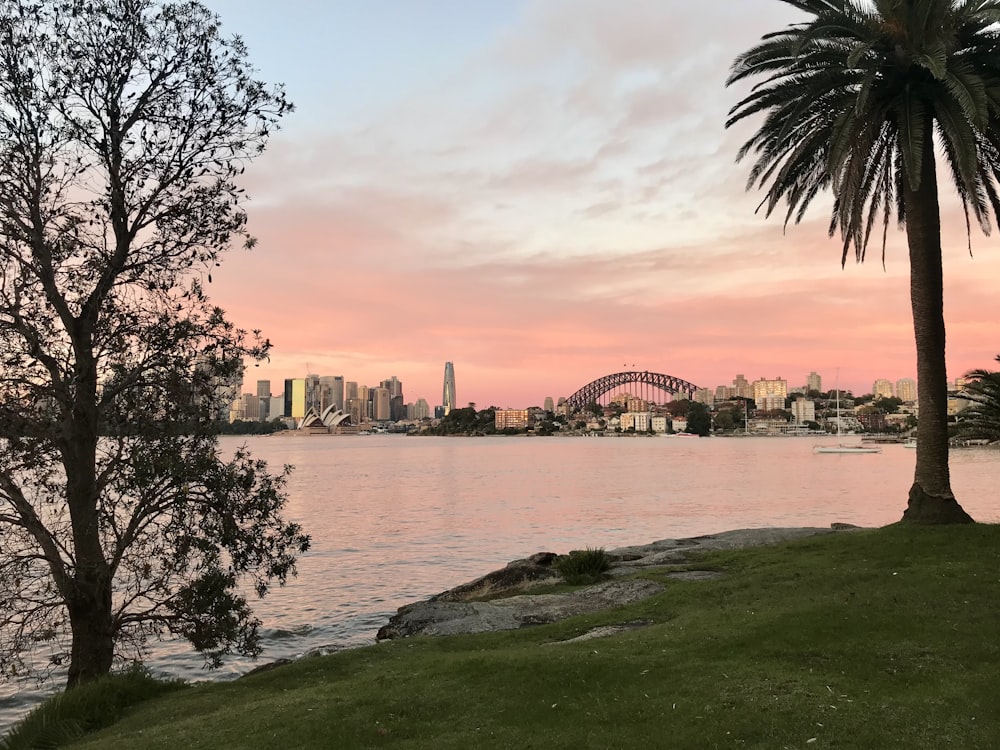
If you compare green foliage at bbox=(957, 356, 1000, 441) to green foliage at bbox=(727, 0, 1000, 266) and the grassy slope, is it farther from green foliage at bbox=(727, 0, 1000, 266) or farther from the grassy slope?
the grassy slope

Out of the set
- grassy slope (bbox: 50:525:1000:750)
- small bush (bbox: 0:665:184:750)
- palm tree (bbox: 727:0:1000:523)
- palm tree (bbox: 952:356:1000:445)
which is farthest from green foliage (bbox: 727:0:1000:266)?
small bush (bbox: 0:665:184:750)

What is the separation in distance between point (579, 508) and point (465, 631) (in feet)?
142

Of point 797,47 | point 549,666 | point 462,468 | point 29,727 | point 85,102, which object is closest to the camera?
point 549,666

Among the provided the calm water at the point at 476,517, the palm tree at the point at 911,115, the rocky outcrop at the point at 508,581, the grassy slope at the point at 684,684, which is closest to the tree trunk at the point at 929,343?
the palm tree at the point at 911,115

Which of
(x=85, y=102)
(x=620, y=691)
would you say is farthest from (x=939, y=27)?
(x=85, y=102)

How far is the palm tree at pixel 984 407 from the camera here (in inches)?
952

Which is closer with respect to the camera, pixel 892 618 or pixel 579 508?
pixel 892 618

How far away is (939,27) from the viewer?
59.2ft

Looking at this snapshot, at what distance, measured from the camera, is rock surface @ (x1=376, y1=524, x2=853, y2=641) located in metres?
16.4

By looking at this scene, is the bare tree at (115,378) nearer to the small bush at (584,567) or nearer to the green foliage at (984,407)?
the small bush at (584,567)

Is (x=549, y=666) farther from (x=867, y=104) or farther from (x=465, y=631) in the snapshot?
(x=867, y=104)

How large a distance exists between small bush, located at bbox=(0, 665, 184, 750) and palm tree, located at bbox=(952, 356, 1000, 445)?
25177mm

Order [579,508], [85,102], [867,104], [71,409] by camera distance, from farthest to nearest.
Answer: [579,508]
[867,104]
[85,102]
[71,409]

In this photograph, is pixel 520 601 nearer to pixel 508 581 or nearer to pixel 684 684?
pixel 508 581
